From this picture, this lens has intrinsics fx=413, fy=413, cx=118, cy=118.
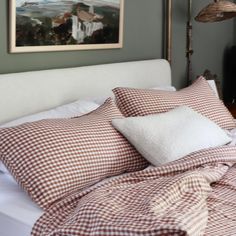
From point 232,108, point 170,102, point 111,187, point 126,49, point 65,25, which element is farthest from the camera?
point 232,108

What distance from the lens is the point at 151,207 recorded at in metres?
1.20

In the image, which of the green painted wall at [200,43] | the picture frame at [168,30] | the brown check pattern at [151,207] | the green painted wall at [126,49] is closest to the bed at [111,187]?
the brown check pattern at [151,207]

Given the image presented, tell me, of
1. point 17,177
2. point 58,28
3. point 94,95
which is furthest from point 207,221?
point 58,28

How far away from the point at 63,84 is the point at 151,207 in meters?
1.19

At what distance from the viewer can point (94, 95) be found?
244 cm

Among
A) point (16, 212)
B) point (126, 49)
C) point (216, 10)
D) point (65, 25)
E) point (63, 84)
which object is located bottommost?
point (16, 212)

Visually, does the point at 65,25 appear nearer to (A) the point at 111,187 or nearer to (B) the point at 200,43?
(A) the point at 111,187

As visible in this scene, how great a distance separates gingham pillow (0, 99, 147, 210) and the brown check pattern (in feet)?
0.24

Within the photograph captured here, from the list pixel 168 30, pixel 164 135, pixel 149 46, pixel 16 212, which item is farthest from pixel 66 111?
pixel 168 30

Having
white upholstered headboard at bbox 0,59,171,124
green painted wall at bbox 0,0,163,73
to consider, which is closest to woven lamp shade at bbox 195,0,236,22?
green painted wall at bbox 0,0,163,73

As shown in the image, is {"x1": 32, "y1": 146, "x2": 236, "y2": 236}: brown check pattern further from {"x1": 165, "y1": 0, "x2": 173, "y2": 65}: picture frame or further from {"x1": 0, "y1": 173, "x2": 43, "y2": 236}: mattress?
{"x1": 165, "y1": 0, "x2": 173, "y2": 65}: picture frame

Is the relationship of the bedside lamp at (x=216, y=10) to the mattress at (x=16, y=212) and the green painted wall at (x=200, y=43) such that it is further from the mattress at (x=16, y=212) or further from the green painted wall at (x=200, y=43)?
the mattress at (x=16, y=212)

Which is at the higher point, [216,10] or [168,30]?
[216,10]

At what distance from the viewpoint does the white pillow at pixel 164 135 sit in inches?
68.3
